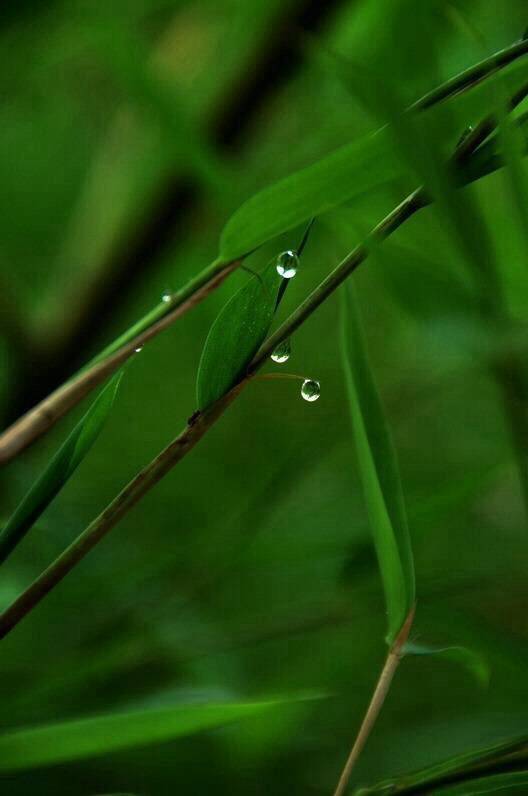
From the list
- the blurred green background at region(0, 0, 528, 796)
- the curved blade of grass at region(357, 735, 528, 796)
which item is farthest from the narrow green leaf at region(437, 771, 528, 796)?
the blurred green background at region(0, 0, 528, 796)

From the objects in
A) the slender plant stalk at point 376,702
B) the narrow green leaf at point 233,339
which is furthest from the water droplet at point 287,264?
the slender plant stalk at point 376,702

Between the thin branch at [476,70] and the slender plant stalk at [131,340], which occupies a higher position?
the thin branch at [476,70]

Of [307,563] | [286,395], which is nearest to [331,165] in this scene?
[307,563]

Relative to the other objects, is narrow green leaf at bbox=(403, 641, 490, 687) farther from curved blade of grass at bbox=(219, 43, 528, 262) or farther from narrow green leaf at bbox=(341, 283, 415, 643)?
curved blade of grass at bbox=(219, 43, 528, 262)

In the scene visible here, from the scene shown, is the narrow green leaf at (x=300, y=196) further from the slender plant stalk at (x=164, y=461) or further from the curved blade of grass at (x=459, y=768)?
the curved blade of grass at (x=459, y=768)

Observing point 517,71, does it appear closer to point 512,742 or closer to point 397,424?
point 512,742

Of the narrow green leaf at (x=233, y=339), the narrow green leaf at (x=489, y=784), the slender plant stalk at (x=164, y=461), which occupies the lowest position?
the narrow green leaf at (x=489, y=784)

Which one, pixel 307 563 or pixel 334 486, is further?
pixel 334 486
